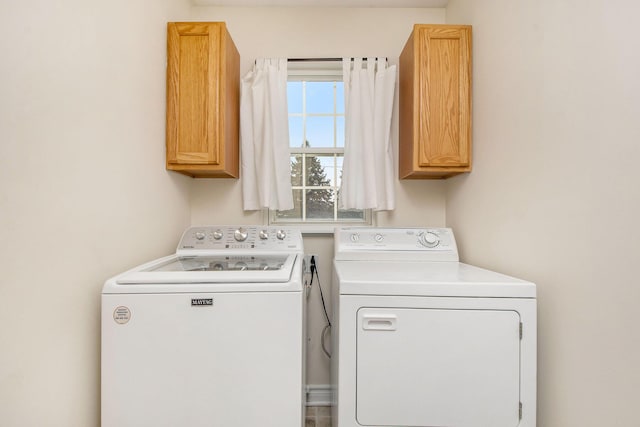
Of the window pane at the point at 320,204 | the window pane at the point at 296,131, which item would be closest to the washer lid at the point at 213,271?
the window pane at the point at 320,204

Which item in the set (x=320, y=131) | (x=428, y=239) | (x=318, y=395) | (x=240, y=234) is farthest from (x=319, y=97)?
(x=318, y=395)

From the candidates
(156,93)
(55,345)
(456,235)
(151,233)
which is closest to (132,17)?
(156,93)

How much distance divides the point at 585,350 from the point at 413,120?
4.30 ft

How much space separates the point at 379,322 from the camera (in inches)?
46.4

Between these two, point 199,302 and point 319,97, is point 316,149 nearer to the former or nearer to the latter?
point 319,97

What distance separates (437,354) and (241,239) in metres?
1.21

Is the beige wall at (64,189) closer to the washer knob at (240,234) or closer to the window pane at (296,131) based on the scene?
the washer knob at (240,234)

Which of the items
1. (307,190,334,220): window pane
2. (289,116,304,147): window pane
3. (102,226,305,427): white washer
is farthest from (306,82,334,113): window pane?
(102,226,305,427): white washer

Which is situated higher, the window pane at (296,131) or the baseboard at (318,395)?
the window pane at (296,131)

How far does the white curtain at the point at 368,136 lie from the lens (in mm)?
2062

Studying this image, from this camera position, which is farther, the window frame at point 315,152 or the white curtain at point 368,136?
the window frame at point 315,152

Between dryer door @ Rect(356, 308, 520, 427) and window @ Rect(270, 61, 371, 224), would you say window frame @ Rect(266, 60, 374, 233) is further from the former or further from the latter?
dryer door @ Rect(356, 308, 520, 427)

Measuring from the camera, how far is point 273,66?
2080mm

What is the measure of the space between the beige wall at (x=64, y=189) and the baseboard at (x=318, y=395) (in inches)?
52.8
